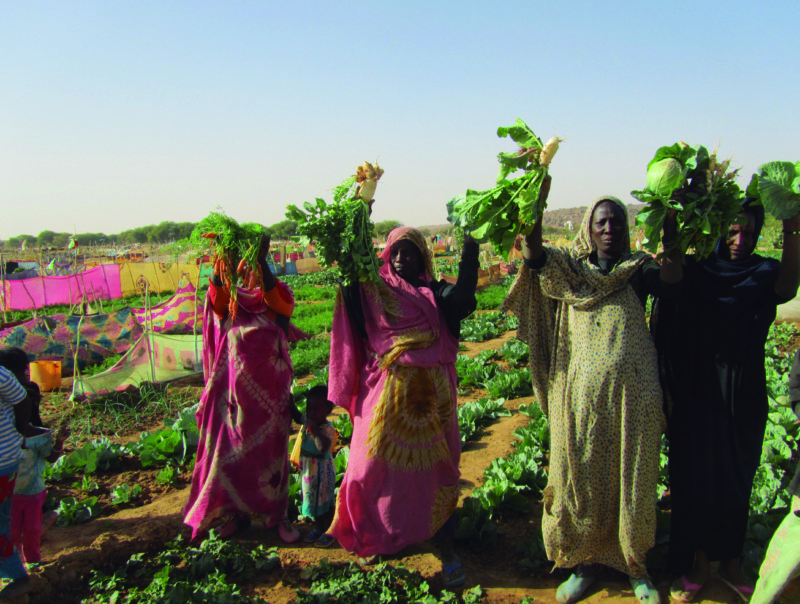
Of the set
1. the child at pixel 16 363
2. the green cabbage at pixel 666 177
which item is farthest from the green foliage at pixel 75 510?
the green cabbage at pixel 666 177

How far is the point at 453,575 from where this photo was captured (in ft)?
10.7

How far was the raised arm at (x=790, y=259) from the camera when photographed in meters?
2.59

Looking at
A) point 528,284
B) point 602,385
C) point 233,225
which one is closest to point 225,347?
point 233,225

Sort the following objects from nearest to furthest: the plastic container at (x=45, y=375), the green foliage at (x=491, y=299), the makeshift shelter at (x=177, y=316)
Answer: the plastic container at (x=45, y=375)
the makeshift shelter at (x=177, y=316)
the green foliage at (x=491, y=299)

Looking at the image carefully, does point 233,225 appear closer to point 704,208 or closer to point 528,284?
point 528,284

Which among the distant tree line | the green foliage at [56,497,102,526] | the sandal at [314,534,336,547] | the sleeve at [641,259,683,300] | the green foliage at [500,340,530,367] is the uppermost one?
the distant tree line

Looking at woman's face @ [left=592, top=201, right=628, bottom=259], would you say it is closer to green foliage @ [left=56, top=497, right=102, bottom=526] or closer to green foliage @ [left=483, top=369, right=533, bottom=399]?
green foliage @ [left=56, top=497, right=102, bottom=526]

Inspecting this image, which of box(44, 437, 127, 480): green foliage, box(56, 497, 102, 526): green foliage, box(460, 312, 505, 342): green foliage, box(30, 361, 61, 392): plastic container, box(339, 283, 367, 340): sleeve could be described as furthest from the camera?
box(460, 312, 505, 342): green foliage

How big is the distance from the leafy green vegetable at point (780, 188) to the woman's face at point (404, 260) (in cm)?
181

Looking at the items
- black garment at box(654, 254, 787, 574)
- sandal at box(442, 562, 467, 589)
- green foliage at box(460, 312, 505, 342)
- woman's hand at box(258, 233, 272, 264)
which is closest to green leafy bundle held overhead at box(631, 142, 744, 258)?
black garment at box(654, 254, 787, 574)

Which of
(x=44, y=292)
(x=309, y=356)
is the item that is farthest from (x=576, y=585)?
(x=44, y=292)

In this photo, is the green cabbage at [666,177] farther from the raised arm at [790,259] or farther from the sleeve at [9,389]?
the sleeve at [9,389]

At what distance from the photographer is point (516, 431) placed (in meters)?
5.53

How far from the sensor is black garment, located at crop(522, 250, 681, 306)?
2760 mm
